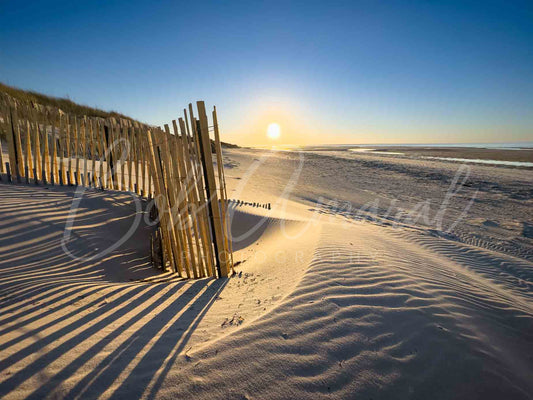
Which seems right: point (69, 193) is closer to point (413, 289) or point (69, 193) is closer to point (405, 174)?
point (413, 289)

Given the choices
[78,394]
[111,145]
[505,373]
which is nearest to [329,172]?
[111,145]

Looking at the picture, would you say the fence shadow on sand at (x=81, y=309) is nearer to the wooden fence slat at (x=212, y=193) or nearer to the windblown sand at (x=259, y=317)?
the windblown sand at (x=259, y=317)

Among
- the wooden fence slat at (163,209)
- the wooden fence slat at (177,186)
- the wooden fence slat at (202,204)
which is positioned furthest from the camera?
the wooden fence slat at (163,209)

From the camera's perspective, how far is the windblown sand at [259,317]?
60.4 inches

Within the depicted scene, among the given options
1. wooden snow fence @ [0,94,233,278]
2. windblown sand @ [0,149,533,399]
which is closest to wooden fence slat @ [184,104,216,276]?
wooden snow fence @ [0,94,233,278]

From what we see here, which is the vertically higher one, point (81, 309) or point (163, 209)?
point (163, 209)

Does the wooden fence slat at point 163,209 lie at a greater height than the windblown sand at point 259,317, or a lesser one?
greater

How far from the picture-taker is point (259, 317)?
2.13 m

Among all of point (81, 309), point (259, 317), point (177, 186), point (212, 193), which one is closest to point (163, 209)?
point (177, 186)

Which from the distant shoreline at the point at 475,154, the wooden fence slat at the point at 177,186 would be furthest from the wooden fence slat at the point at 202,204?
the distant shoreline at the point at 475,154

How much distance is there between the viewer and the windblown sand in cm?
153

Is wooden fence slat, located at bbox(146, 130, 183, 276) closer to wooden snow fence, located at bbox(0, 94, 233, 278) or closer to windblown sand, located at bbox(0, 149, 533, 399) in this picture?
wooden snow fence, located at bbox(0, 94, 233, 278)

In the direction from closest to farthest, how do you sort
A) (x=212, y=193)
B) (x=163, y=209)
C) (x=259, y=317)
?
1. (x=259, y=317)
2. (x=212, y=193)
3. (x=163, y=209)

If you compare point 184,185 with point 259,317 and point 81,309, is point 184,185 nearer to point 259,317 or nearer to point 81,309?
point 81,309
